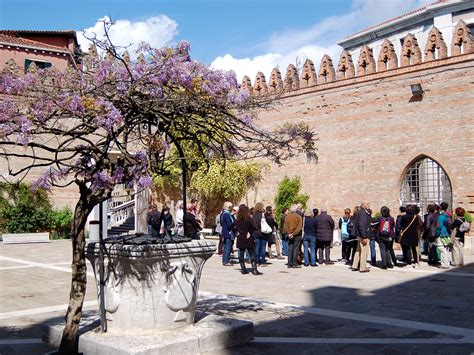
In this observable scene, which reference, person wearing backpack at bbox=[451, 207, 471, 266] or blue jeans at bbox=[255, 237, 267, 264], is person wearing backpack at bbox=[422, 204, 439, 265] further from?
blue jeans at bbox=[255, 237, 267, 264]

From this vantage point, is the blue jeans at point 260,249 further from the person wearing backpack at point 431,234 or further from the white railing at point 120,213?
the white railing at point 120,213

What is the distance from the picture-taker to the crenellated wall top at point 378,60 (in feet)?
61.0

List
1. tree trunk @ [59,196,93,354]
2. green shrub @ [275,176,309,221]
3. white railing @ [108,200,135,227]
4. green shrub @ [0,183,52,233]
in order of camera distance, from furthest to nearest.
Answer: white railing @ [108,200,135,227]
green shrub @ [275,176,309,221]
green shrub @ [0,183,52,233]
tree trunk @ [59,196,93,354]

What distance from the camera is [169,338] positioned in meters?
5.33

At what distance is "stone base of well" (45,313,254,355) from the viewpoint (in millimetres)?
5082

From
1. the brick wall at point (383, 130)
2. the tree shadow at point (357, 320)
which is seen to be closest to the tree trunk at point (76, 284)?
the tree shadow at point (357, 320)

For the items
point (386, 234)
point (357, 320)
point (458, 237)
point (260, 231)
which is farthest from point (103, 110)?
point (458, 237)

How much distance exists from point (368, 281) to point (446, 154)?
30.5 ft

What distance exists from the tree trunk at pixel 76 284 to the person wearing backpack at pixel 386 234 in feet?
28.9

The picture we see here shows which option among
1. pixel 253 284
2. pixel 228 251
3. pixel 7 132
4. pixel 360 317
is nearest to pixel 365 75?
pixel 228 251

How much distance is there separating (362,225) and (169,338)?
7771mm

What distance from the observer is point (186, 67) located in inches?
214

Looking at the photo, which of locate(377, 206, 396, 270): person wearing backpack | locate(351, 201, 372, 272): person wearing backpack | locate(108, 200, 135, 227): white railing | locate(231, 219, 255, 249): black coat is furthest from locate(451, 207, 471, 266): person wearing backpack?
locate(108, 200, 135, 227): white railing

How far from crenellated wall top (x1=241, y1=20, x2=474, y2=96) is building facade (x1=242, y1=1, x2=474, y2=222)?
1.4 inches
